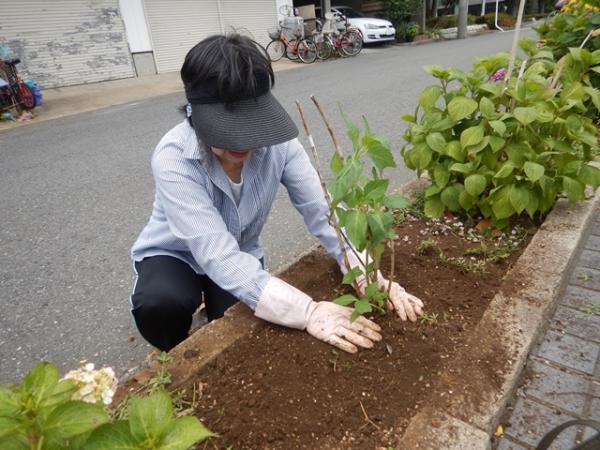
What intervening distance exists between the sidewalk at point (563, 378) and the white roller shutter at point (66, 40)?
1077 centimetres

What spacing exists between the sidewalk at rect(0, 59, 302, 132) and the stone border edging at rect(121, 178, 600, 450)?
22.4 ft

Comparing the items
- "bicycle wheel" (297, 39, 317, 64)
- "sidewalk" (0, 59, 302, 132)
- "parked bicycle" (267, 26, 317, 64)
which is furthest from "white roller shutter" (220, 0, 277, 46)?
"sidewalk" (0, 59, 302, 132)

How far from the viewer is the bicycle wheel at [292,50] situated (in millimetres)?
12789

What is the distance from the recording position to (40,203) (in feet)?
12.6

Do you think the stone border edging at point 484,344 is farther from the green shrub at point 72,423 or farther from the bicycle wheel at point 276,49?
the bicycle wheel at point 276,49

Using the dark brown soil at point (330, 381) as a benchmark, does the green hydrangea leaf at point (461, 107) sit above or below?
above

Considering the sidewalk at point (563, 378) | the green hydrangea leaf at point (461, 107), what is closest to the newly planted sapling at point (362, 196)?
the sidewalk at point (563, 378)

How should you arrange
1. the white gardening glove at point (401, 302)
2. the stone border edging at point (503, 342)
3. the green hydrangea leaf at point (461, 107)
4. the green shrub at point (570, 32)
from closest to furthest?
the stone border edging at point (503, 342) → the white gardening glove at point (401, 302) → the green hydrangea leaf at point (461, 107) → the green shrub at point (570, 32)

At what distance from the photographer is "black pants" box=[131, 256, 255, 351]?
5.71 ft

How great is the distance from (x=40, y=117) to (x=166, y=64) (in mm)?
5025

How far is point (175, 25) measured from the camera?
38.0 ft

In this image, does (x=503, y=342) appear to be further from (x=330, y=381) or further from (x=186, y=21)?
(x=186, y=21)

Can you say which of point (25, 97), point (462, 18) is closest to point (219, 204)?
point (25, 97)

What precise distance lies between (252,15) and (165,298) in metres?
13.4
